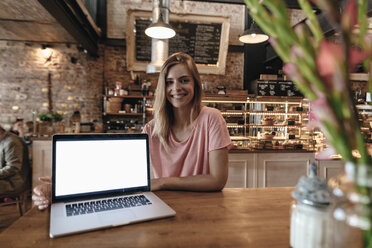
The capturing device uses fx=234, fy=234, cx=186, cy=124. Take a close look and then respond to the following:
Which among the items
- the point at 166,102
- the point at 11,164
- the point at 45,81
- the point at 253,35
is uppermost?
the point at 253,35

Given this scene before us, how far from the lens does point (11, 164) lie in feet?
8.69

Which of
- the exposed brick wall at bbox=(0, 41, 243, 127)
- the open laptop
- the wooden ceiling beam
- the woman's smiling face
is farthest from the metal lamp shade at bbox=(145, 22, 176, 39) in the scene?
the open laptop

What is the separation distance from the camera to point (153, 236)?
691mm

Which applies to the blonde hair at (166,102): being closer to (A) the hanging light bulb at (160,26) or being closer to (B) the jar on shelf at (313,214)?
(B) the jar on shelf at (313,214)

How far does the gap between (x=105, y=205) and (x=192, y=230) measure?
35cm

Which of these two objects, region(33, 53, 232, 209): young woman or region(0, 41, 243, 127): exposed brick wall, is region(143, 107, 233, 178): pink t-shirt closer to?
Result: region(33, 53, 232, 209): young woman

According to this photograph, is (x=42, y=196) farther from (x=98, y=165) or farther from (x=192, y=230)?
(x=192, y=230)

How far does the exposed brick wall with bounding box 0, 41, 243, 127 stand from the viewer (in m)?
5.04

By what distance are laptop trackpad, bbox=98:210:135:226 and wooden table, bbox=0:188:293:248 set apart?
0.02 m

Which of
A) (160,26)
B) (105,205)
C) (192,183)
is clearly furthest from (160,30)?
(105,205)

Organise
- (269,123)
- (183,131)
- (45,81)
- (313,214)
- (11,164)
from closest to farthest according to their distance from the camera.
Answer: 1. (313,214)
2. (183,131)
3. (11,164)
4. (269,123)
5. (45,81)

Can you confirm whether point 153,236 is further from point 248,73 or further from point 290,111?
point 248,73


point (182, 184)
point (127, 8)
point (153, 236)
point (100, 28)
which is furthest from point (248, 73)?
point (153, 236)

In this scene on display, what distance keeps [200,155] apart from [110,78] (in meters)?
4.48
